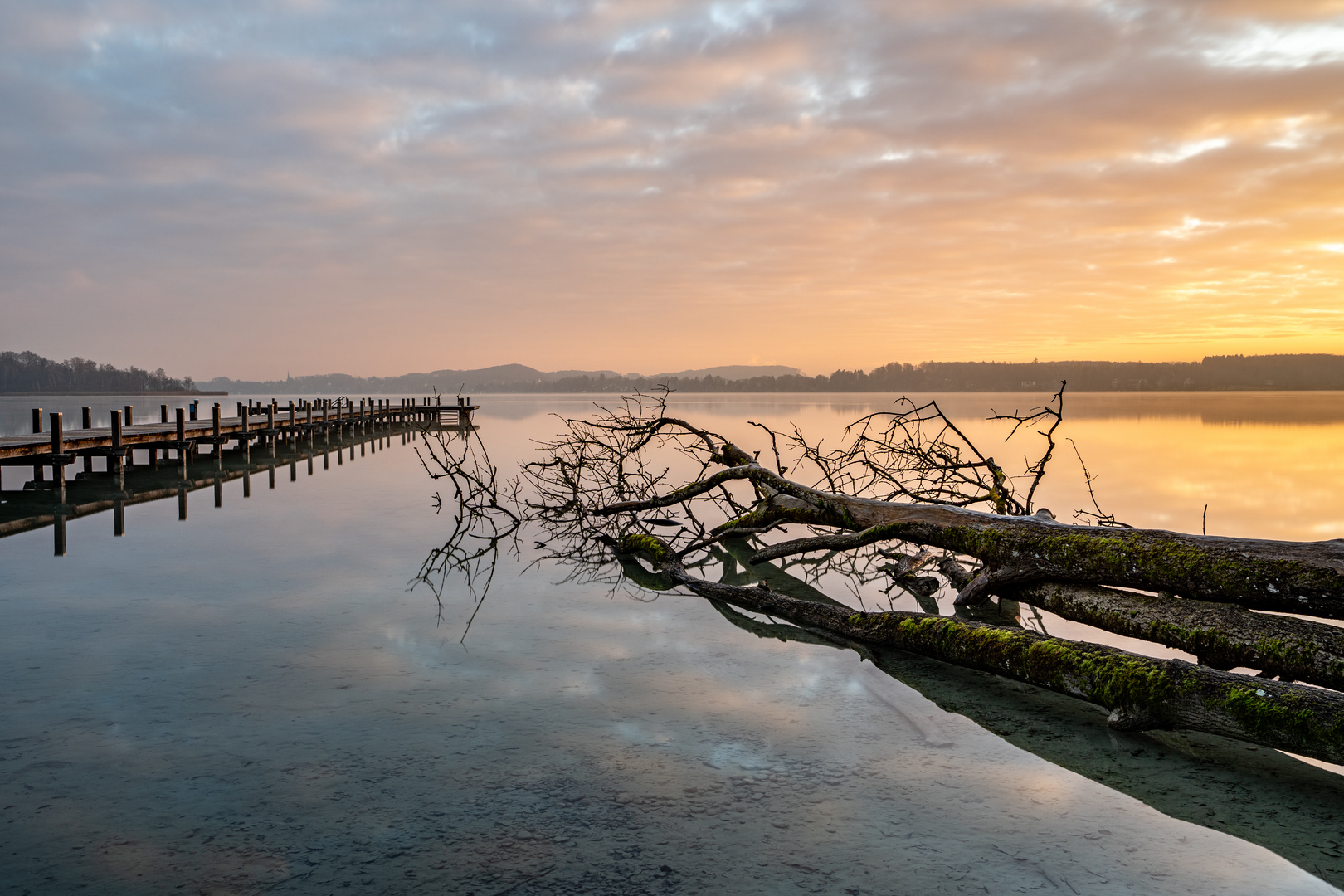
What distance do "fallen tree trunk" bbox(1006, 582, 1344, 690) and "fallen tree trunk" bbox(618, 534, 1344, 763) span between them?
24.9 inches

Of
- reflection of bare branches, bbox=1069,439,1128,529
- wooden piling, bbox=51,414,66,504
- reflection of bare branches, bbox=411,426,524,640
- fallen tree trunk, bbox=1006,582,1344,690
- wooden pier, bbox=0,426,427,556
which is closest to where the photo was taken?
fallen tree trunk, bbox=1006,582,1344,690

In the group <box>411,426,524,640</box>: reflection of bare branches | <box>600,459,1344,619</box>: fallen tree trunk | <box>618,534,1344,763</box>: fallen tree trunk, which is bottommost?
<box>411,426,524,640</box>: reflection of bare branches

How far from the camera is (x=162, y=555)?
11.8 metres

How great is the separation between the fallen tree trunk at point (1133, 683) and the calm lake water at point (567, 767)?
0.22m

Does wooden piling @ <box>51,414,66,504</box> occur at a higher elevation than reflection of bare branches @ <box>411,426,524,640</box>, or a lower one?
higher

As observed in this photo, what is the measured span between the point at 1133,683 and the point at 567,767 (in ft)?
11.4

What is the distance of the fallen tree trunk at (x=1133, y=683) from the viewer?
4629 mm

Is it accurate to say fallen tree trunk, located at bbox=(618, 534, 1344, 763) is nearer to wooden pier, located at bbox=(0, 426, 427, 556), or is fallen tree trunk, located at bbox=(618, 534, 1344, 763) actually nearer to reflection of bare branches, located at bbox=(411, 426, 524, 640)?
reflection of bare branches, located at bbox=(411, 426, 524, 640)

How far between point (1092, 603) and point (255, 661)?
21.8ft

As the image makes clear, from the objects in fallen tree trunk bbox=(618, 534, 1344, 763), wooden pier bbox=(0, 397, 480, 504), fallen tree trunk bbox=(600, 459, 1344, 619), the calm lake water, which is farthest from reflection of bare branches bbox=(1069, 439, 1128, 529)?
wooden pier bbox=(0, 397, 480, 504)

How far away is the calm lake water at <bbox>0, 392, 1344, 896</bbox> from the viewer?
3834 mm

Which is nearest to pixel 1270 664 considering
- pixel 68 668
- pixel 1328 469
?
pixel 68 668

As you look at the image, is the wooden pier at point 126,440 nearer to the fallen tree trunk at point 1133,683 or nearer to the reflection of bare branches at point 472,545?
the reflection of bare branches at point 472,545

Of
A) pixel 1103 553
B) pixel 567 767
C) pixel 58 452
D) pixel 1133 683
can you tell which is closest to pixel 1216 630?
pixel 1103 553
